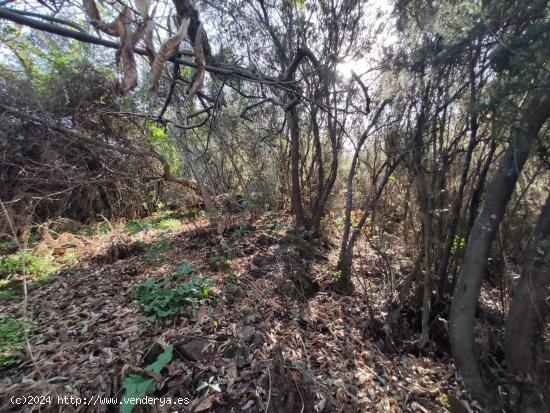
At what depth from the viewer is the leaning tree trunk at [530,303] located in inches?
71.8

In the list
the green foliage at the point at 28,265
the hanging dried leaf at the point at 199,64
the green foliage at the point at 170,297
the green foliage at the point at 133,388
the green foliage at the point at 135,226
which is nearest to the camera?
the hanging dried leaf at the point at 199,64

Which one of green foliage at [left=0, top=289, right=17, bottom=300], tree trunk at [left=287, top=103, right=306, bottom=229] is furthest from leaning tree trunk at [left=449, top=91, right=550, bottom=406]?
green foliage at [left=0, top=289, right=17, bottom=300]

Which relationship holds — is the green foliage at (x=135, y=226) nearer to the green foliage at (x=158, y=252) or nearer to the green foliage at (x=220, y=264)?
the green foliage at (x=158, y=252)

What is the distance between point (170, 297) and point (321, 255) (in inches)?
92.2

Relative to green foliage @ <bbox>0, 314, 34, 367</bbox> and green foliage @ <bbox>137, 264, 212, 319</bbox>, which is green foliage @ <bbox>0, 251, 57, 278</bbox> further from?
green foliage @ <bbox>137, 264, 212, 319</bbox>

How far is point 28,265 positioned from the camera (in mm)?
3422

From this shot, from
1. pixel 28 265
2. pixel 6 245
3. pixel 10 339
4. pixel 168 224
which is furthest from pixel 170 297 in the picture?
pixel 6 245

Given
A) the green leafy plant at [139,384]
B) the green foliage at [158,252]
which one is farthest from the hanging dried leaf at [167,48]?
the green foliage at [158,252]

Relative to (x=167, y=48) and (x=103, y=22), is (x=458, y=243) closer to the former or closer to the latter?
(x=167, y=48)

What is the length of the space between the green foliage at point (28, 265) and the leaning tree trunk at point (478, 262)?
4856 mm

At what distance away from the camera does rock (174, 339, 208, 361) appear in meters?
1.84

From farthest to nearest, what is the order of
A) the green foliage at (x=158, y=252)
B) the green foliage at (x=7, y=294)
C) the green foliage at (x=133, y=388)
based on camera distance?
the green foliage at (x=158, y=252)
the green foliage at (x=7, y=294)
the green foliage at (x=133, y=388)

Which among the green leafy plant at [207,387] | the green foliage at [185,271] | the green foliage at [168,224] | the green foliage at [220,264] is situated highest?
the green foliage at [168,224]

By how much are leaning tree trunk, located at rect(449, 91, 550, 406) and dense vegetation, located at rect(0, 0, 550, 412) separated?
0.01 m
